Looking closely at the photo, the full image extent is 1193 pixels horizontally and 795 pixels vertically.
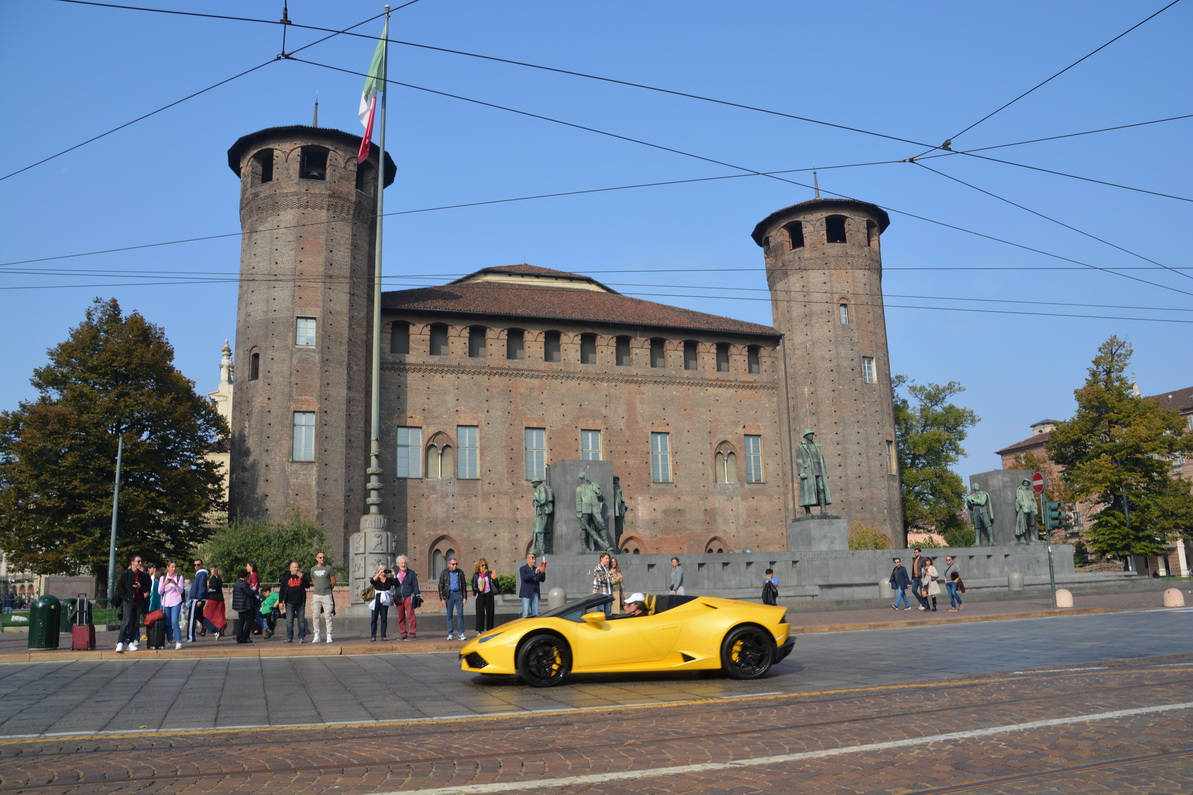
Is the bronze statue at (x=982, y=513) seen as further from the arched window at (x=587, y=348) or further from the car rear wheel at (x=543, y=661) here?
the car rear wheel at (x=543, y=661)

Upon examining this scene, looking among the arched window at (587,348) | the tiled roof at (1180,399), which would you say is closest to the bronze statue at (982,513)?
the arched window at (587,348)

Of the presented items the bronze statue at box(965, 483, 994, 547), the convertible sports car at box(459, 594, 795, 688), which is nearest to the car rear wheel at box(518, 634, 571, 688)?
the convertible sports car at box(459, 594, 795, 688)

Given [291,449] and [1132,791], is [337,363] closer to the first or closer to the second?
[291,449]

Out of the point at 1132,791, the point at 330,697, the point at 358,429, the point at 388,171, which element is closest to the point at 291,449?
the point at 358,429

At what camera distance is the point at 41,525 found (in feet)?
110

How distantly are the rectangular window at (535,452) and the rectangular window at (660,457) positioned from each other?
5.20 m

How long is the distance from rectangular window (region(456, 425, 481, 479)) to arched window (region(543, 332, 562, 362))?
4942mm

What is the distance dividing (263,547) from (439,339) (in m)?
12.9

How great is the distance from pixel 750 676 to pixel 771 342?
125 feet

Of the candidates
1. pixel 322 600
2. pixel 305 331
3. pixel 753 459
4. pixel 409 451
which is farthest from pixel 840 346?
pixel 322 600

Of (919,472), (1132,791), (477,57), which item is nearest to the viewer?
(1132,791)

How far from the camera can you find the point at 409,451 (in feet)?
130

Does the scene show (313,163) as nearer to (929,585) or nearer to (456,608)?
(456,608)

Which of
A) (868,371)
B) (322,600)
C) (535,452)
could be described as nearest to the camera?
(322,600)
